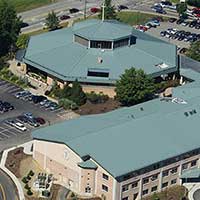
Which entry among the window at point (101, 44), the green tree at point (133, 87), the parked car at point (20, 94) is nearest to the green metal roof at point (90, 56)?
the window at point (101, 44)

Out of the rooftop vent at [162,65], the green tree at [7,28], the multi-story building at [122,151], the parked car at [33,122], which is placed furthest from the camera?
the green tree at [7,28]

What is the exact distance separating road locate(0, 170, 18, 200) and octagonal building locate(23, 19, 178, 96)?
3611 cm

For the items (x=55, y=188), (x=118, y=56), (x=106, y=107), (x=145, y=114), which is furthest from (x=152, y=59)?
(x=55, y=188)

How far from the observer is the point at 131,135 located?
134 meters

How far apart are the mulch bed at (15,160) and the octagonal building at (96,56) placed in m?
27.2

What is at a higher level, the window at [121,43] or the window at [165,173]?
the window at [121,43]

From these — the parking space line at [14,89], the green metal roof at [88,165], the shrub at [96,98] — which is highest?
the green metal roof at [88,165]

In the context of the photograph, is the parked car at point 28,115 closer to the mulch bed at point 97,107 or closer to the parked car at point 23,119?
the parked car at point 23,119

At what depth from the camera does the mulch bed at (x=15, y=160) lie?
13612 cm

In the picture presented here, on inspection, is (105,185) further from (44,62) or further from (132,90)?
(44,62)

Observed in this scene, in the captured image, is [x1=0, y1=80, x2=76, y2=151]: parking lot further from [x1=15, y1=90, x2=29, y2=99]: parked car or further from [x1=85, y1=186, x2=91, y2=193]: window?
[x1=85, y1=186, x2=91, y2=193]: window

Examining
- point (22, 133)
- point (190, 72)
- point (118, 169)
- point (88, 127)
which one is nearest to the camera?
point (118, 169)

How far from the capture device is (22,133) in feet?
490

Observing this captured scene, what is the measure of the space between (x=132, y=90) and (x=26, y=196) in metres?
37.7
